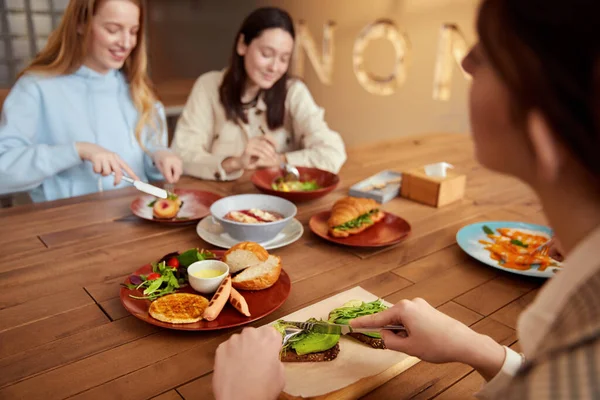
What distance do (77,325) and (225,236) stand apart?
48cm

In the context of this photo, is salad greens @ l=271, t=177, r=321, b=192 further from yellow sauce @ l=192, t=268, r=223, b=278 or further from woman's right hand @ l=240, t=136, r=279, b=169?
yellow sauce @ l=192, t=268, r=223, b=278

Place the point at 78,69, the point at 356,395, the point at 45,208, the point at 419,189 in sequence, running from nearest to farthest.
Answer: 1. the point at 356,395
2. the point at 45,208
3. the point at 419,189
4. the point at 78,69

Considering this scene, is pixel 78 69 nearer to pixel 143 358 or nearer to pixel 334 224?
pixel 334 224

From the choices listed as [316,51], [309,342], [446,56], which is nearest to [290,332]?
[309,342]

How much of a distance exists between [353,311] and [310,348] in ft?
0.47

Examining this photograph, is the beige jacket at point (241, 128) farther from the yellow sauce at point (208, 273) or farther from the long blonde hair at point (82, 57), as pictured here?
the yellow sauce at point (208, 273)

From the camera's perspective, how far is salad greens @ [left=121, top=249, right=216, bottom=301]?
104cm

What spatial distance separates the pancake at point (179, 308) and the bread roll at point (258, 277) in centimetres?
9

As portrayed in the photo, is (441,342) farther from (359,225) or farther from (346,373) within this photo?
(359,225)

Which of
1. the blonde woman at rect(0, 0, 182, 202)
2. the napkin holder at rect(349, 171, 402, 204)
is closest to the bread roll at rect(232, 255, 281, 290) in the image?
the napkin holder at rect(349, 171, 402, 204)

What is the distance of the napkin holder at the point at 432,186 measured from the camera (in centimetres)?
167

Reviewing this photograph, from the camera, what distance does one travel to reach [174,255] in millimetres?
1155

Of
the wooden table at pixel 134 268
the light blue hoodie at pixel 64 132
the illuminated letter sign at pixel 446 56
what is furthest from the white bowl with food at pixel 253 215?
the illuminated letter sign at pixel 446 56

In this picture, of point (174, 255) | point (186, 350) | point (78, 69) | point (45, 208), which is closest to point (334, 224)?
point (174, 255)
